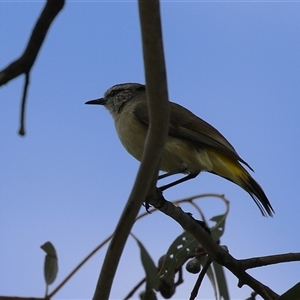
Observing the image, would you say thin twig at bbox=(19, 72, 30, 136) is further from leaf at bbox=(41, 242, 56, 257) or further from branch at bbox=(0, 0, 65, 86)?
leaf at bbox=(41, 242, 56, 257)

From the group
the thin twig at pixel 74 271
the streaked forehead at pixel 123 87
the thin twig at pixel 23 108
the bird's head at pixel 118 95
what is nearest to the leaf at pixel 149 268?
the thin twig at pixel 74 271

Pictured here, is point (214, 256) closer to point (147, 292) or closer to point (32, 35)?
point (147, 292)

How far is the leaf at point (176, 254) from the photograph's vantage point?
334cm

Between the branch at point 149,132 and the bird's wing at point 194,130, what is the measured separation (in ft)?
7.22

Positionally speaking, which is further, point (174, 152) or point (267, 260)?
point (174, 152)

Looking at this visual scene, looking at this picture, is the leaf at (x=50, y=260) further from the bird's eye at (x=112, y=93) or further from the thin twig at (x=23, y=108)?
the bird's eye at (x=112, y=93)

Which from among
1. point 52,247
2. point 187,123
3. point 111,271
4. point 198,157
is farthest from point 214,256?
point 187,123

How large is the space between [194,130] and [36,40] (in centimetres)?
303

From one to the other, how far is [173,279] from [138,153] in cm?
136

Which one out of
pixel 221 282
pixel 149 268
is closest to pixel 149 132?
pixel 149 268

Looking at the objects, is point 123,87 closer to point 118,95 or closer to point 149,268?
point 118,95

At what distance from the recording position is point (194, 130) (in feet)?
15.0

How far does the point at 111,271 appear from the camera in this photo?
2.24 m

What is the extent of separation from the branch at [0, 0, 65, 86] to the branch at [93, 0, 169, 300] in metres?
0.25
